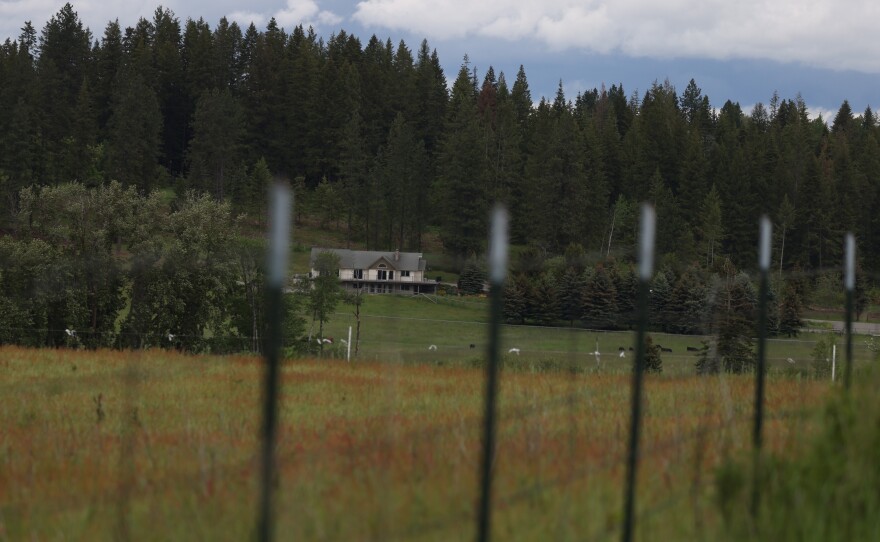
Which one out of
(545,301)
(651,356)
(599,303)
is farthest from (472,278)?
(651,356)

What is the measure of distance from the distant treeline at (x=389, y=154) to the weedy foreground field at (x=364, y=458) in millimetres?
80780

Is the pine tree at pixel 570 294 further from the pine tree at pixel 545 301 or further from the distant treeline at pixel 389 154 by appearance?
the distant treeline at pixel 389 154

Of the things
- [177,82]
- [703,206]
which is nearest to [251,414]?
[703,206]

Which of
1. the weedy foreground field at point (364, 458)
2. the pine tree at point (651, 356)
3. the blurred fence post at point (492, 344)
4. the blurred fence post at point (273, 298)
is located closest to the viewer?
the blurred fence post at point (273, 298)

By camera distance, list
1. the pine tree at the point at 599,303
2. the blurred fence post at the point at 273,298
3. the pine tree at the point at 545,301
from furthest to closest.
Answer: the pine tree at the point at 599,303, the pine tree at the point at 545,301, the blurred fence post at the point at 273,298

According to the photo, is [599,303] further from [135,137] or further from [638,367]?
[135,137]

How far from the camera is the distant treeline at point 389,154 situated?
96062 mm

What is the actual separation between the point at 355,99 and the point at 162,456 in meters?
117

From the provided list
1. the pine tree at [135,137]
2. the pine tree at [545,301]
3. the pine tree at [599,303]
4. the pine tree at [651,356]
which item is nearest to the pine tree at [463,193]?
the pine tree at [135,137]

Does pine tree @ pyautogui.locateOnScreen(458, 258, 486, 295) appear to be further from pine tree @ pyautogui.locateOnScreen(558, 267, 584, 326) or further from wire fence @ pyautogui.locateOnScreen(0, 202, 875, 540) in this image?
pine tree @ pyautogui.locateOnScreen(558, 267, 584, 326)

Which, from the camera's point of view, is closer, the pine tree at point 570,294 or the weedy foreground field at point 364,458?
the weedy foreground field at point 364,458

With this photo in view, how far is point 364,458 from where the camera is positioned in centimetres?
611

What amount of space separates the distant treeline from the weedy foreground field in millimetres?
80780

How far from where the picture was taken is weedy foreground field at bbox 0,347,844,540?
477 cm
